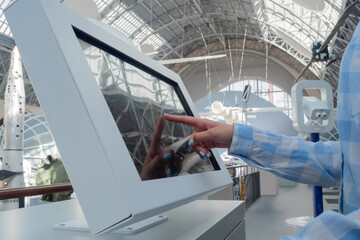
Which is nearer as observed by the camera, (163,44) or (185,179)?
(185,179)

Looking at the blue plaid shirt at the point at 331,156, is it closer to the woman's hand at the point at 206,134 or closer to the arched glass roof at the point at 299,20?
the woman's hand at the point at 206,134

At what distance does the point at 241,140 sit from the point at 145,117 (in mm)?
298

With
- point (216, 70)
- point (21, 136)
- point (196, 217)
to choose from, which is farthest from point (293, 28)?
point (196, 217)

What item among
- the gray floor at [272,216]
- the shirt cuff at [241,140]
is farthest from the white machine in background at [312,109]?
the shirt cuff at [241,140]

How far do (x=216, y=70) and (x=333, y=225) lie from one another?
2846cm

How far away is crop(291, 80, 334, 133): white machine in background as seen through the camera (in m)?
4.18

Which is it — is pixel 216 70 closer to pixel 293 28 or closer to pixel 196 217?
pixel 293 28

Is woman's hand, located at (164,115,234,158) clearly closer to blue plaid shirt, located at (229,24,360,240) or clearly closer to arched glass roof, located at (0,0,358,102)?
blue plaid shirt, located at (229,24,360,240)

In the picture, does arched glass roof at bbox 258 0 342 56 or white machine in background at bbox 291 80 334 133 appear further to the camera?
arched glass roof at bbox 258 0 342 56

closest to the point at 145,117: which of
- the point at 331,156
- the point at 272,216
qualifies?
the point at 331,156

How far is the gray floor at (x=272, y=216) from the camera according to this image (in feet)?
16.1

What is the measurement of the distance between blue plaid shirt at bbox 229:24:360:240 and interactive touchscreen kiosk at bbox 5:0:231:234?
0.25 m

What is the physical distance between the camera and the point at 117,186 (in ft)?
1.72

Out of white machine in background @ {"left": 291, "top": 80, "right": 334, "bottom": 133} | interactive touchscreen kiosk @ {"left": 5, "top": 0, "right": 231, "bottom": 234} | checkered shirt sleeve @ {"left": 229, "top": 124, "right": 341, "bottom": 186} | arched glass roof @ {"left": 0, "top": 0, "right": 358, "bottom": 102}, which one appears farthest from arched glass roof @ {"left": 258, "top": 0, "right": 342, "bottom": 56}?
interactive touchscreen kiosk @ {"left": 5, "top": 0, "right": 231, "bottom": 234}
